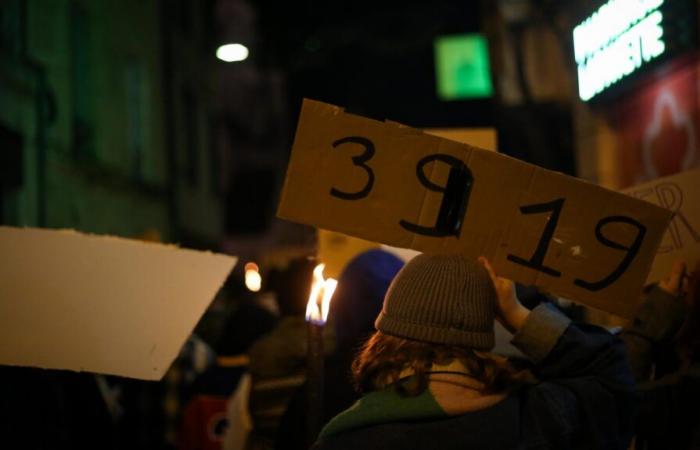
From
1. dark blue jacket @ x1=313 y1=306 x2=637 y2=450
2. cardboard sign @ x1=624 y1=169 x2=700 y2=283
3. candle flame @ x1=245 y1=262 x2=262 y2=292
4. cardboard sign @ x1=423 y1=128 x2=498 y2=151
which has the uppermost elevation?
cardboard sign @ x1=423 y1=128 x2=498 y2=151

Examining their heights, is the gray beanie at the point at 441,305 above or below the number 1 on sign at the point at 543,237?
below

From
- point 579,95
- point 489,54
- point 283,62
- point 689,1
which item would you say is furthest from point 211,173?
point 689,1

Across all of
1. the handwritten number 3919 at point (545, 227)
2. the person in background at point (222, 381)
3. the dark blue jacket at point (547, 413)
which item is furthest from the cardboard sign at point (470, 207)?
the person in background at point (222, 381)

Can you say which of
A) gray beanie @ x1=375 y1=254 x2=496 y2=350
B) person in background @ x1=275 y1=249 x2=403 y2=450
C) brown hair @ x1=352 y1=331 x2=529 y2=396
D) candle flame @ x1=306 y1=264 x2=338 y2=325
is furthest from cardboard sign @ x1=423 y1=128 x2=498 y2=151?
brown hair @ x1=352 y1=331 x2=529 y2=396

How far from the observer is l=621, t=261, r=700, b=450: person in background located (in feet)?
10.5

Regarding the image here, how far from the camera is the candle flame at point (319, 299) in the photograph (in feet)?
8.72

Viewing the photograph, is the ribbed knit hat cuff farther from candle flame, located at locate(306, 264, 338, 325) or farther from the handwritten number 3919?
the handwritten number 3919

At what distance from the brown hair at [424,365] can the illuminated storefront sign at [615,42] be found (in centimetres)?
527

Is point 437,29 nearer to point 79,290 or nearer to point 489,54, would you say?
point 489,54

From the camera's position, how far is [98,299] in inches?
124

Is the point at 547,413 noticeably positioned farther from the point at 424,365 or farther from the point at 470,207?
the point at 470,207

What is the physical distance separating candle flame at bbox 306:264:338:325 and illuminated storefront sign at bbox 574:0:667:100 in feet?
16.5

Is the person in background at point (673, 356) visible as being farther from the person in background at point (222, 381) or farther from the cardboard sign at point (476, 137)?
the person in background at point (222, 381)

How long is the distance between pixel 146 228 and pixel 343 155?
17888mm
